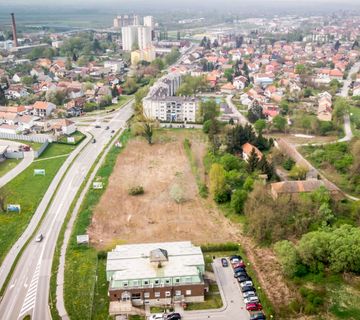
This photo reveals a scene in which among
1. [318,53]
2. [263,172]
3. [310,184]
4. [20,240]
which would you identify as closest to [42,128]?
[20,240]

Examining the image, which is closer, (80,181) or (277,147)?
(80,181)

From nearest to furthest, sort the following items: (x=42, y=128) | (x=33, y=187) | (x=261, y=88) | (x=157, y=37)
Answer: (x=33, y=187)
(x=42, y=128)
(x=261, y=88)
(x=157, y=37)

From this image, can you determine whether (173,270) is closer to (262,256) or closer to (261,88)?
(262,256)

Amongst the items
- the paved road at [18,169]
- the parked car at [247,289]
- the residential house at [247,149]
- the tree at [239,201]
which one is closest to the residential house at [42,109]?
the paved road at [18,169]

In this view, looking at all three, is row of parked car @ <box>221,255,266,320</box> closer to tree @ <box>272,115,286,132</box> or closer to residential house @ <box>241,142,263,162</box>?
residential house @ <box>241,142,263,162</box>

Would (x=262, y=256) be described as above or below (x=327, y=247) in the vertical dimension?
below

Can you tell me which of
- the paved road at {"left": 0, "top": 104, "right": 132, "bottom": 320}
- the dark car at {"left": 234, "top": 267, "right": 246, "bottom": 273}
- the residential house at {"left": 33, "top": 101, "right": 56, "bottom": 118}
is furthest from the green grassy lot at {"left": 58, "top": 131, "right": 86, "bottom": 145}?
the dark car at {"left": 234, "top": 267, "right": 246, "bottom": 273}
